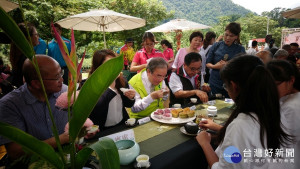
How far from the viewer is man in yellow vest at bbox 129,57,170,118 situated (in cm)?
232

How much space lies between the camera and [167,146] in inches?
59.7

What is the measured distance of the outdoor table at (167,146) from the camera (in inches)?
52.9

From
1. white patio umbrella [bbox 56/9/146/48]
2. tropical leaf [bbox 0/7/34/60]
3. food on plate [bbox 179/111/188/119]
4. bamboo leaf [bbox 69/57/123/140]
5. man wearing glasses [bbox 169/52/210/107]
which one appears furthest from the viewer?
white patio umbrella [bbox 56/9/146/48]

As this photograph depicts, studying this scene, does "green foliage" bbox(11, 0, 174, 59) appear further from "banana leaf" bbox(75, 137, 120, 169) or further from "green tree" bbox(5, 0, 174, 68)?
"banana leaf" bbox(75, 137, 120, 169)

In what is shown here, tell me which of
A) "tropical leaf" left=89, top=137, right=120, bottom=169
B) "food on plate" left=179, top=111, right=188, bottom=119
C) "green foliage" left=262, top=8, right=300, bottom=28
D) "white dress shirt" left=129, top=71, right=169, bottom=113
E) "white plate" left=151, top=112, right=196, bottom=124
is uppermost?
"green foliage" left=262, top=8, right=300, bottom=28

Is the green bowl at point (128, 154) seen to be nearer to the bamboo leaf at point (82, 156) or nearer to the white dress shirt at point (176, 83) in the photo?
the bamboo leaf at point (82, 156)

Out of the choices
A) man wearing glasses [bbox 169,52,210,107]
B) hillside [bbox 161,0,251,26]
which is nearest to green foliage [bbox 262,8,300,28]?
hillside [bbox 161,0,251,26]

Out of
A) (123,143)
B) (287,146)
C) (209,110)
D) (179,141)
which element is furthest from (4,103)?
(287,146)

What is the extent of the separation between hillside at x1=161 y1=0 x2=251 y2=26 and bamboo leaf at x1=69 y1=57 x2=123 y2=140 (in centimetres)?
6756

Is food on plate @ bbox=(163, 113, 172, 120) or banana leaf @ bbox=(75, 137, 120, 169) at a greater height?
banana leaf @ bbox=(75, 137, 120, 169)

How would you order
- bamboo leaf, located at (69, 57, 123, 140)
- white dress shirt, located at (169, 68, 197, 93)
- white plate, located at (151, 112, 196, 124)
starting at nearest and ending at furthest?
bamboo leaf, located at (69, 57, 123, 140), white plate, located at (151, 112, 196, 124), white dress shirt, located at (169, 68, 197, 93)

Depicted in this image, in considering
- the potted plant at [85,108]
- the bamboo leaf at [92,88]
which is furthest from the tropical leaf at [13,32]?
the bamboo leaf at [92,88]

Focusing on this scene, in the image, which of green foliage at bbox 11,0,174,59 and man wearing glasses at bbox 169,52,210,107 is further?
green foliage at bbox 11,0,174,59

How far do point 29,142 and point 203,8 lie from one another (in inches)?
3164
